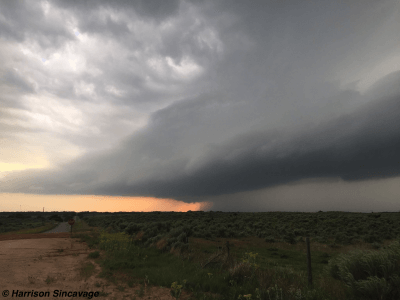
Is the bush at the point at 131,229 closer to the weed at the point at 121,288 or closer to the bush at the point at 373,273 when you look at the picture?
the weed at the point at 121,288

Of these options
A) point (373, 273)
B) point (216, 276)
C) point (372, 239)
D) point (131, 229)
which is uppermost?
point (373, 273)

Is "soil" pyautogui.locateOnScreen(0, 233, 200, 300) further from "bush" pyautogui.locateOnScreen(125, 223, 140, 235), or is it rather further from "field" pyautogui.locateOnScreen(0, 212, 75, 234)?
"field" pyautogui.locateOnScreen(0, 212, 75, 234)

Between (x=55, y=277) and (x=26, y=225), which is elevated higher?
(x=55, y=277)

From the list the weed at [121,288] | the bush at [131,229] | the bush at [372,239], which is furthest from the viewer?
the bush at [131,229]

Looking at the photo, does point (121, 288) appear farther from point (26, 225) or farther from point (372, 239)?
point (26, 225)

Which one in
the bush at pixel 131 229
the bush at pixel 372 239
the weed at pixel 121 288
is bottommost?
the bush at pixel 372 239

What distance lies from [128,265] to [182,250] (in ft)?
14.3

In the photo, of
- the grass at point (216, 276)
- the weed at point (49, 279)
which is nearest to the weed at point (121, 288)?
the grass at point (216, 276)

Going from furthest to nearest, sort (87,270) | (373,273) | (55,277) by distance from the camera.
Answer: (87,270), (55,277), (373,273)

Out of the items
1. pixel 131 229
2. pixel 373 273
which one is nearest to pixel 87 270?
pixel 373 273

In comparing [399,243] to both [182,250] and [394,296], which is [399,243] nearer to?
[394,296]

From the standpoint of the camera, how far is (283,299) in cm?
737

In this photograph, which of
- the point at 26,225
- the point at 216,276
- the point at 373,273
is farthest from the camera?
the point at 26,225

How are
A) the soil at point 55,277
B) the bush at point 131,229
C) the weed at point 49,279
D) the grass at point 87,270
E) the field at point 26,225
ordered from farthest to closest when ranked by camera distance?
the field at point 26,225
the bush at point 131,229
the grass at point 87,270
the weed at point 49,279
the soil at point 55,277
